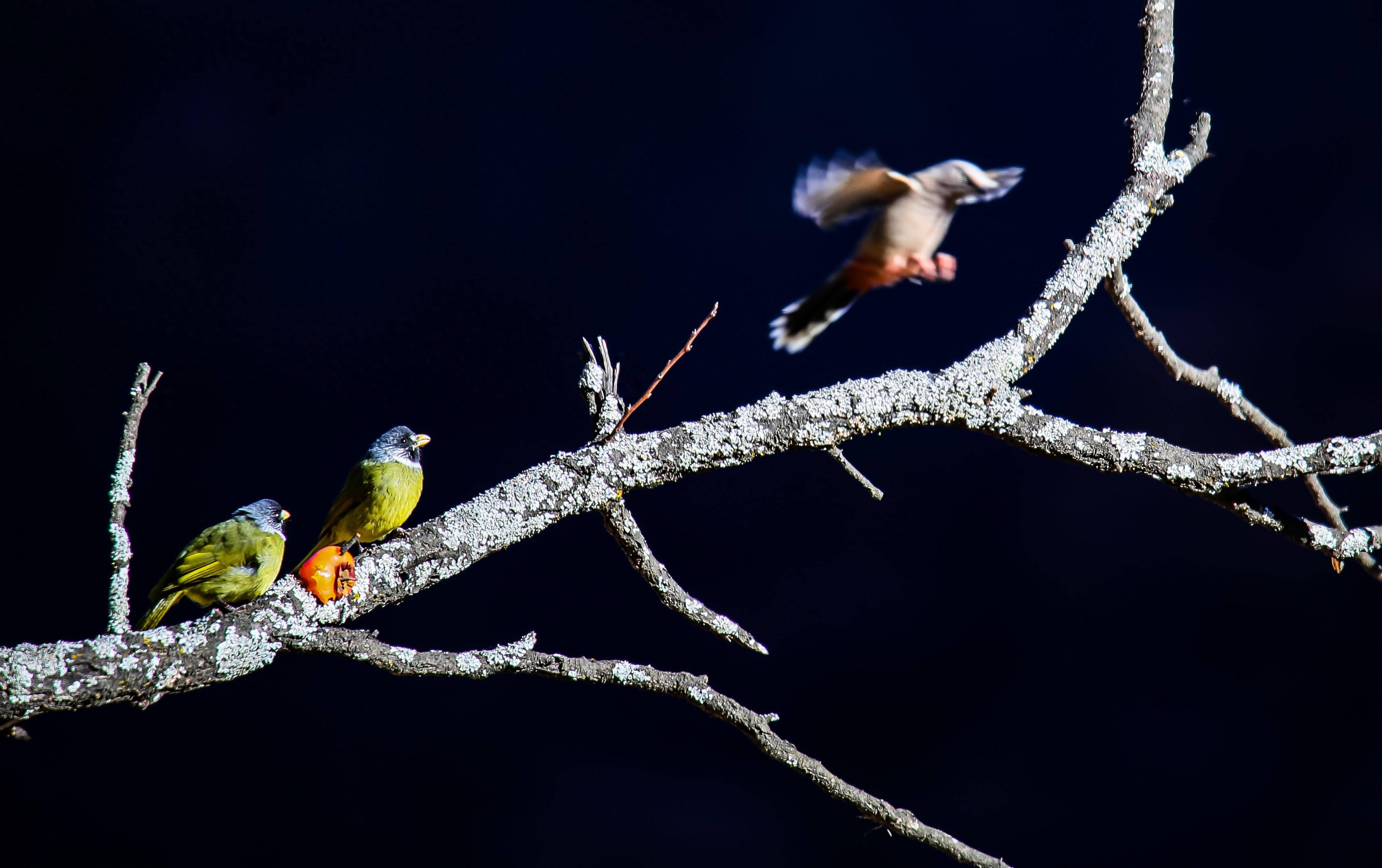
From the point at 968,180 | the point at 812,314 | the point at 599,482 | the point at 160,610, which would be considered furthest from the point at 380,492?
the point at 968,180

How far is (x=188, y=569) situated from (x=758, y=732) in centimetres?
71

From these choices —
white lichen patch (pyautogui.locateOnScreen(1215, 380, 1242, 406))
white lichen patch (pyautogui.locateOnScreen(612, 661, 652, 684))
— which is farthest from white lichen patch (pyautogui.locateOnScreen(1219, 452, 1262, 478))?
white lichen patch (pyautogui.locateOnScreen(612, 661, 652, 684))

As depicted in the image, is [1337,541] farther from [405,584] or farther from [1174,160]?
[405,584]

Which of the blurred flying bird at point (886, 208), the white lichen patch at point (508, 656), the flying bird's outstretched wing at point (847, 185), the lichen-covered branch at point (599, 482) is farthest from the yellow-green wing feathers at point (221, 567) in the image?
the flying bird's outstretched wing at point (847, 185)

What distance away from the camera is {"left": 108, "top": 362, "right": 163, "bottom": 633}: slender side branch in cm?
86

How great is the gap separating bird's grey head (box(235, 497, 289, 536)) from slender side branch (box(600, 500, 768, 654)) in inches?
18.0

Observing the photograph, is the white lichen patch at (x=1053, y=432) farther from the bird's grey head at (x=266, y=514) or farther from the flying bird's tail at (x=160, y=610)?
the flying bird's tail at (x=160, y=610)

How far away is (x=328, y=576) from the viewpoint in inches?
32.4

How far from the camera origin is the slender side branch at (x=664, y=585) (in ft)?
3.07

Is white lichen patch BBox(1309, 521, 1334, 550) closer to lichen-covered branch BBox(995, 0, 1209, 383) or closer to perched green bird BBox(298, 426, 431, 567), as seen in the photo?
lichen-covered branch BBox(995, 0, 1209, 383)

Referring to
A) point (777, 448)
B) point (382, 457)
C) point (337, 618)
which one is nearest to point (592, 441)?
point (777, 448)

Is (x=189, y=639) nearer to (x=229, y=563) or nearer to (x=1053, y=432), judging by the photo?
(x=229, y=563)

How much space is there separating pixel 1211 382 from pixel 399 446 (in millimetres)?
1105

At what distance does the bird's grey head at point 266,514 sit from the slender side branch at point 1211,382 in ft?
3.48
